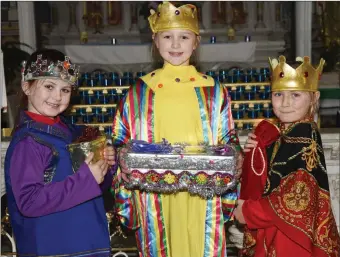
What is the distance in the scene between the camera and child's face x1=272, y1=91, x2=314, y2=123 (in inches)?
104

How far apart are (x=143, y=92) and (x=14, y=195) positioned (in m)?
0.66

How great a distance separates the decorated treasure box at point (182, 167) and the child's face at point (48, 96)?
0.30 meters

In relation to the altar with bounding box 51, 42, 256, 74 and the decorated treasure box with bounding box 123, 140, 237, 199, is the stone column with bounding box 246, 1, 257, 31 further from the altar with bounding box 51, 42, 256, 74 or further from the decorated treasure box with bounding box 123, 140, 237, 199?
the decorated treasure box with bounding box 123, 140, 237, 199

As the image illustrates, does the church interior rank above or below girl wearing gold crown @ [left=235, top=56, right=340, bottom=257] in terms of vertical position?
above

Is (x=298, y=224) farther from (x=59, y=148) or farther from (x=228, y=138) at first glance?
(x=59, y=148)

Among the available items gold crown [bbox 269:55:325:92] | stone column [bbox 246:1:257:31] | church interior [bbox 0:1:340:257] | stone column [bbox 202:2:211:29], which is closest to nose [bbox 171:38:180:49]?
church interior [bbox 0:1:340:257]

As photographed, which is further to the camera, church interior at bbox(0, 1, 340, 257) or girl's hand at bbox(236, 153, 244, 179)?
church interior at bbox(0, 1, 340, 257)

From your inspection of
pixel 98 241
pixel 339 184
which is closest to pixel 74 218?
pixel 98 241

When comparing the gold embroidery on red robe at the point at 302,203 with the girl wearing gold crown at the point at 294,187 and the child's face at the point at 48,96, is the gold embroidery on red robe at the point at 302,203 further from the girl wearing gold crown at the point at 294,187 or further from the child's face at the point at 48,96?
the child's face at the point at 48,96

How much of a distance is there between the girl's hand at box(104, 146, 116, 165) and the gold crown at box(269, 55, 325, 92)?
0.66m

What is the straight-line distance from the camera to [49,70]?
258 cm

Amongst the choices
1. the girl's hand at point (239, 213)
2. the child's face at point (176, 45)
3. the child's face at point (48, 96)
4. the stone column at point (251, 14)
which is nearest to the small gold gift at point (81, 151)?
the child's face at point (48, 96)

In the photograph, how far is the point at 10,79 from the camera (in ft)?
18.1

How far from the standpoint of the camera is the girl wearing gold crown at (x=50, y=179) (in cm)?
249
